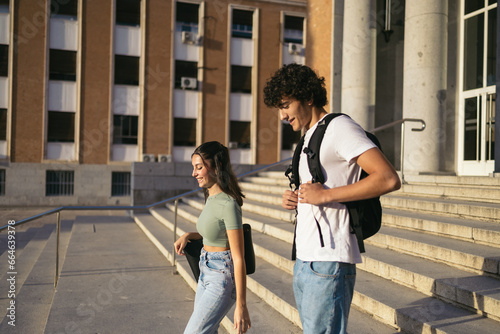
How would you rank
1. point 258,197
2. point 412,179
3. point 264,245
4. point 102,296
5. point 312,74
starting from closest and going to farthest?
point 312,74 → point 102,296 → point 264,245 → point 412,179 → point 258,197

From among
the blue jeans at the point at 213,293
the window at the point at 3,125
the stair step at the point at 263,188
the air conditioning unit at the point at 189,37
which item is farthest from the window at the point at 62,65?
the blue jeans at the point at 213,293

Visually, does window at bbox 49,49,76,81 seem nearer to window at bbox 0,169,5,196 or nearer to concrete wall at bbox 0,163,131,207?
concrete wall at bbox 0,163,131,207

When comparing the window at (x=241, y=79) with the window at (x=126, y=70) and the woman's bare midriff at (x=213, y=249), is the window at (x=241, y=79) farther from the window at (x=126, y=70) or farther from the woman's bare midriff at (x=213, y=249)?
the woman's bare midriff at (x=213, y=249)

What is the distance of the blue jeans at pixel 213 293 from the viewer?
99.6 inches

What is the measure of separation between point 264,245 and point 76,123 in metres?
18.7

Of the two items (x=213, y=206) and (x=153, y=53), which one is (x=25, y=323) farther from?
(x=153, y=53)

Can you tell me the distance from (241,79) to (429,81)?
55.6 ft

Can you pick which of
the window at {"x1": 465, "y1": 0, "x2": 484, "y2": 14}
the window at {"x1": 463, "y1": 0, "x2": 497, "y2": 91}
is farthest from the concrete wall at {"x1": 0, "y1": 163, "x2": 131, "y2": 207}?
the window at {"x1": 465, "y1": 0, "x2": 484, "y2": 14}

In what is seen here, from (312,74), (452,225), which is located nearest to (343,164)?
(312,74)

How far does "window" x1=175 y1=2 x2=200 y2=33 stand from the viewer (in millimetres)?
24125

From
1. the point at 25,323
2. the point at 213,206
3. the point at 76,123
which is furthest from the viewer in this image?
the point at 76,123

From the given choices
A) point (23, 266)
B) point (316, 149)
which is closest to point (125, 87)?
point (23, 266)

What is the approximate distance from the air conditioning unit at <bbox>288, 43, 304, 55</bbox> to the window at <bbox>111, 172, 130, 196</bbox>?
1154 cm

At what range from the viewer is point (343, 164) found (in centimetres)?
184
